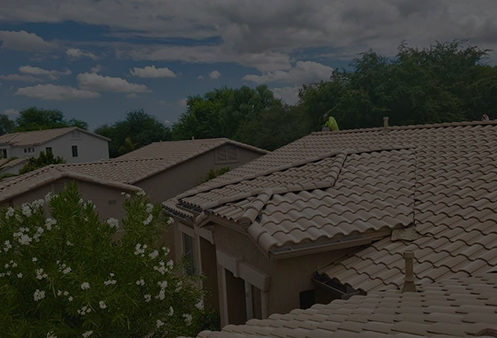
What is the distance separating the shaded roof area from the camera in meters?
6.86

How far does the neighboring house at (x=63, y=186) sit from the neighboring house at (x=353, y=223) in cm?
847

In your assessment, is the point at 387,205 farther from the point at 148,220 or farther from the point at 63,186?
the point at 63,186

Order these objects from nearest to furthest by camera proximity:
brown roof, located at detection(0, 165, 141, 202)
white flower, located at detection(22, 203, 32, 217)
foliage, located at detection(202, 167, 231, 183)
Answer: white flower, located at detection(22, 203, 32, 217) < brown roof, located at detection(0, 165, 141, 202) < foliage, located at detection(202, 167, 231, 183)

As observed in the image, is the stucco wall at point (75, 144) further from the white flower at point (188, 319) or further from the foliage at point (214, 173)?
the white flower at point (188, 319)

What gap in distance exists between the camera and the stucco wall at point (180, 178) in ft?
78.9

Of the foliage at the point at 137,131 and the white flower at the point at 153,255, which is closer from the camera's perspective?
the white flower at the point at 153,255

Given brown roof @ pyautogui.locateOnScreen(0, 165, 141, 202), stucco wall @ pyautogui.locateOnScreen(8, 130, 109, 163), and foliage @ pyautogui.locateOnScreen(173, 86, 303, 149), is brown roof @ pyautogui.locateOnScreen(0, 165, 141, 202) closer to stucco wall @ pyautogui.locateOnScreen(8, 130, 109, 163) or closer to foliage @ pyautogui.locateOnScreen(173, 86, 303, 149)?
foliage @ pyautogui.locateOnScreen(173, 86, 303, 149)

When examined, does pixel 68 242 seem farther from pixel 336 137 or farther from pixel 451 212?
pixel 336 137

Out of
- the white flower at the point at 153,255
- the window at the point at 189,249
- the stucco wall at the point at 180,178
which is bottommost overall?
the window at the point at 189,249

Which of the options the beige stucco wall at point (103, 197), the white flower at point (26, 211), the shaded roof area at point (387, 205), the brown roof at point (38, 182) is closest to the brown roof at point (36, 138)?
the brown roof at point (38, 182)

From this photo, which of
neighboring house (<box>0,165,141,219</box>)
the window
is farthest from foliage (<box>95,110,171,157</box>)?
the window

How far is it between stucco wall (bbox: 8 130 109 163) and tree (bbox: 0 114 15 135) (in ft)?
235

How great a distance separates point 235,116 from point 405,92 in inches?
1306

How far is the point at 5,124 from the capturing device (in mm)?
131375
